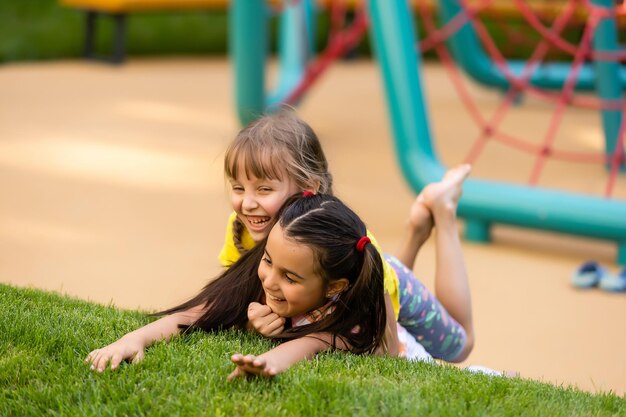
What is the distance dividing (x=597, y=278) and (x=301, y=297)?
233 cm

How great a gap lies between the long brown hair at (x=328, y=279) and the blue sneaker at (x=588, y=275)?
2.00 meters

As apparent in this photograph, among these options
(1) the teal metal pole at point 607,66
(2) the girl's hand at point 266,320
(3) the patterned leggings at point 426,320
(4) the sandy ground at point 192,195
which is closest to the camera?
(2) the girl's hand at point 266,320

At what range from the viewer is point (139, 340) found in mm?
2840

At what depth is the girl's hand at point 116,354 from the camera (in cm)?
269

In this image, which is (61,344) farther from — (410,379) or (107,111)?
(107,111)

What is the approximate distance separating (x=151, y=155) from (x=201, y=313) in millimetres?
3937

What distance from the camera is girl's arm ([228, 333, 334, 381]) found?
2512 millimetres

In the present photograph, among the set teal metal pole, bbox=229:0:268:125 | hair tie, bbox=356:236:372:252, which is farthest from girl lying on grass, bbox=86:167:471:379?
teal metal pole, bbox=229:0:268:125

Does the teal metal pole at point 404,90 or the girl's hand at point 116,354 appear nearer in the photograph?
the girl's hand at point 116,354

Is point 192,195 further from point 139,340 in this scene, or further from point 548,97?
point 139,340

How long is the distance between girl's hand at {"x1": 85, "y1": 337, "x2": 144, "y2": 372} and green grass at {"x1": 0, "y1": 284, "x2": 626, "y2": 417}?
0.09ft

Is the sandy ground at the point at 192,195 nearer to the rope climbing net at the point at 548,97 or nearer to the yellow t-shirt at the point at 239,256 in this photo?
the rope climbing net at the point at 548,97

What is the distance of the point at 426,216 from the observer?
4016 millimetres

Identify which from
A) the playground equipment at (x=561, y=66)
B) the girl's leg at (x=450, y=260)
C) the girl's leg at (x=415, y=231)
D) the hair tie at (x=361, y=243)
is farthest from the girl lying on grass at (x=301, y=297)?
the playground equipment at (x=561, y=66)
